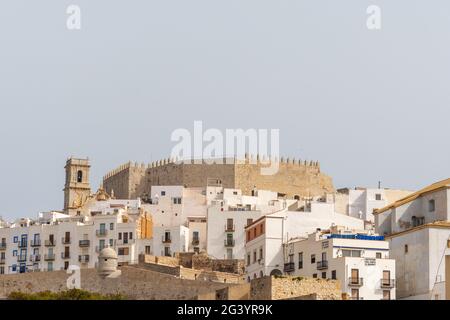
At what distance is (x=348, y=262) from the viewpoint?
7956cm

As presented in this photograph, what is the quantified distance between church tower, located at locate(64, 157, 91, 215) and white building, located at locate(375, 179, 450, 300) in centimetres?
3884

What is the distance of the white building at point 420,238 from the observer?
78.1 metres

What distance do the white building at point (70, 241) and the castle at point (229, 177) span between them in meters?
17.3

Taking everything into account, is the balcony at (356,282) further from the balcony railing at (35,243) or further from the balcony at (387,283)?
the balcony railing at (35,243)

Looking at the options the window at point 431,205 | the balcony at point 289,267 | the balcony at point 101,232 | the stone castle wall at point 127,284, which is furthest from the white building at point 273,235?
the balcony at point 101,232

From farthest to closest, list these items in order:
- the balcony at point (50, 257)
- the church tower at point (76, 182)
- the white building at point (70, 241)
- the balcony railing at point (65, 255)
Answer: the church tower at point (76, 182), the balcony at point (50, 257), the balcony railing at point (65, 255), the white building at point (70, 241)

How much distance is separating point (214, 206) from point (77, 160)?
20707 mm

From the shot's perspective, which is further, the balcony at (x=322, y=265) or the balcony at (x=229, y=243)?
the balcony at (x=229, y=243)

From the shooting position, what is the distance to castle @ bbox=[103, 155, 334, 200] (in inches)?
4975

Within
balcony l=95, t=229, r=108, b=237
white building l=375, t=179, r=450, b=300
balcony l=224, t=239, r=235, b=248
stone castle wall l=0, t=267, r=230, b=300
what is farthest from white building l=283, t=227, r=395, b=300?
balcony l=95, t=229, r=108, b=237

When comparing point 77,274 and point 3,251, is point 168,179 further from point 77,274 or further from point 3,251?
point 77,274

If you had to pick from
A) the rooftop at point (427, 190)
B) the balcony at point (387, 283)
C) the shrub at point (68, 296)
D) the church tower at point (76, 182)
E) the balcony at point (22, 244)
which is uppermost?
the church tower at point (76, 182)

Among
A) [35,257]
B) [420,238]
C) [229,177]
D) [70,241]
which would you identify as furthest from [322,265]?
[229,177]

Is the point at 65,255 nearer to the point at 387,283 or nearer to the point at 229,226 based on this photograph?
the point at 229,226
